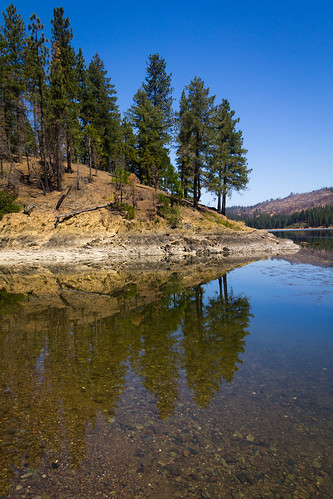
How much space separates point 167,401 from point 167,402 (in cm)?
4

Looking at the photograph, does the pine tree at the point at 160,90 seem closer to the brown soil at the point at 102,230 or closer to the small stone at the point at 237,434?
the brown soil at the point at 102,230

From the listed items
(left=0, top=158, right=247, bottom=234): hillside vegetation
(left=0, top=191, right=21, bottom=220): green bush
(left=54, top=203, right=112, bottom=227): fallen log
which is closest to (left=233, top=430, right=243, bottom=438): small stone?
(left=0, top=158, right=247, bottom=234): hillside vegetation

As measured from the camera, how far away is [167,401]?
6.49m

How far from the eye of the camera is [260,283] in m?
20.8

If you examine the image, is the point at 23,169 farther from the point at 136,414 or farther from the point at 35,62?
the point at 136,414

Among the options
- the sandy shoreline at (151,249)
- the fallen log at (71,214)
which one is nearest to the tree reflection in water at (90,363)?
the sandy shoreline at (151,249)

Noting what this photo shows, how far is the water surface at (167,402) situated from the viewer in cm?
443

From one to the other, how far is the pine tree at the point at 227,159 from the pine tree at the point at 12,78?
3036 cm

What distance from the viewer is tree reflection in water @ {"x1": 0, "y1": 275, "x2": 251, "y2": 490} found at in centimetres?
548

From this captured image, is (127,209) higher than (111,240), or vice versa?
(127,209)

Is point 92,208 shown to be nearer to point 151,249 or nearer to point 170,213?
point 151,249

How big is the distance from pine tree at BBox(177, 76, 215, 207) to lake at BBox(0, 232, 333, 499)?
34.7 meters

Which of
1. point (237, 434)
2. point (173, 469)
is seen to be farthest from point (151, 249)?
point (173, 469)

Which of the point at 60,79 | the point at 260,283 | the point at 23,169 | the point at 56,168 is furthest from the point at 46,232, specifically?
the point at 260,283
